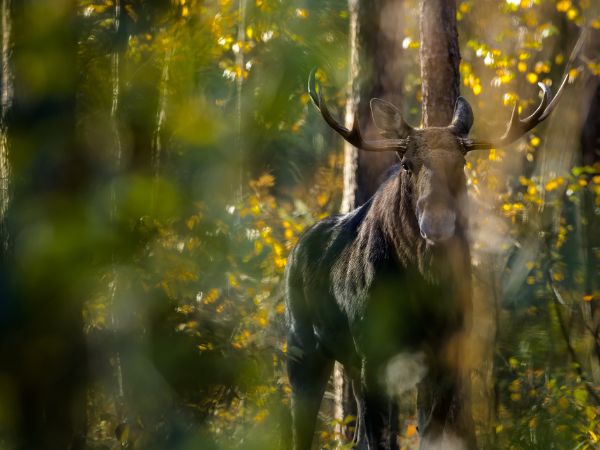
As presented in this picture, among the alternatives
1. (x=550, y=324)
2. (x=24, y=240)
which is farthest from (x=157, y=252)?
(x=550, y=324)

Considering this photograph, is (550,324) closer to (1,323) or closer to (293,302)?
(293,302)

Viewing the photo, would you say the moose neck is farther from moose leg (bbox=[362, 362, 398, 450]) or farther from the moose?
moose leg (bbox=[362, 362, 398, 450])

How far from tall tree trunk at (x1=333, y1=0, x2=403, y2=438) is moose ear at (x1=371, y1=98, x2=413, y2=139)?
291 cm

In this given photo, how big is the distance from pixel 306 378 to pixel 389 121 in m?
2.39

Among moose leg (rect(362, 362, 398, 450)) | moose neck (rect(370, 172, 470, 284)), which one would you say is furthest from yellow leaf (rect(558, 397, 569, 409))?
moose neck (rect(370, 172, 470, 284))

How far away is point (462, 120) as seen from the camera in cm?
624

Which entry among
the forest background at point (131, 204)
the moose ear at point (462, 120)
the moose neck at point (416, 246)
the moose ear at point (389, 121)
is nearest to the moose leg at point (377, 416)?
the moose neck at point (416, 246)

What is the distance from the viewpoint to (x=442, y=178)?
5523 millimetres

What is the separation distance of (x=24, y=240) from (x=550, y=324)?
7.68 m

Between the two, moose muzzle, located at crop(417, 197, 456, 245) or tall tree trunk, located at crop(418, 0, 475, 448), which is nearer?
moose muzzle, located at crop(417, 197, 456, 245)

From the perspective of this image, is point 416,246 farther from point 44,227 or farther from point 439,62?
point 44,227

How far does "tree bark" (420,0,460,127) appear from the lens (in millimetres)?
7910

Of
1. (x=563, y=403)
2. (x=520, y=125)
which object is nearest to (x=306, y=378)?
(x=563, y=403)

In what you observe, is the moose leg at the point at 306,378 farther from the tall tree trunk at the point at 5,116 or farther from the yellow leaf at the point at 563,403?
the tall tree trunk at the point at 5,116
